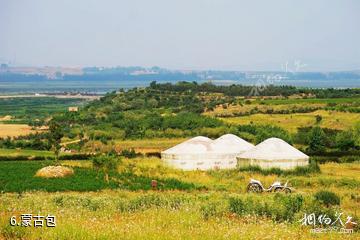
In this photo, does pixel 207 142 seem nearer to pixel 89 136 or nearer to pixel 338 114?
pixel 89 136

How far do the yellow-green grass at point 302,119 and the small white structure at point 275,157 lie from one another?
31.4 metres

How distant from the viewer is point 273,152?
47.8 m

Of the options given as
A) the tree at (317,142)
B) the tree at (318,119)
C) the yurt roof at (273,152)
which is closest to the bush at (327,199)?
the yurt roof at (273,152)

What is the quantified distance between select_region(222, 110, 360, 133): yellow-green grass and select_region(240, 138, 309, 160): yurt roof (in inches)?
1219

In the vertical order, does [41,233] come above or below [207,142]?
above

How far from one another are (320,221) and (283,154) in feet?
91.3

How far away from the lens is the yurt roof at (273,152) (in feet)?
155

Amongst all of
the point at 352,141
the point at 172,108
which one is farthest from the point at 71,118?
the point at 352,141

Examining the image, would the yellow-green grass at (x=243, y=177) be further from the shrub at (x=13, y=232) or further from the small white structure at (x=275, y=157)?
the shrub at (x=13, y=232)

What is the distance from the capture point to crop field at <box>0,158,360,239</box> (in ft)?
49.8

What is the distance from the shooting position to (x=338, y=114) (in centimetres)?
8638

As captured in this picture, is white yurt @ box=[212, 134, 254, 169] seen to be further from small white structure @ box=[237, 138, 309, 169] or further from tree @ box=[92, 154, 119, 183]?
tree @ box=[92, 154, 119, 183]

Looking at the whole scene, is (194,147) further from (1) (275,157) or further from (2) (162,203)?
(2) (162,203)

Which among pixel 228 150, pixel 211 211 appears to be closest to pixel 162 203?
pixel 211 211
